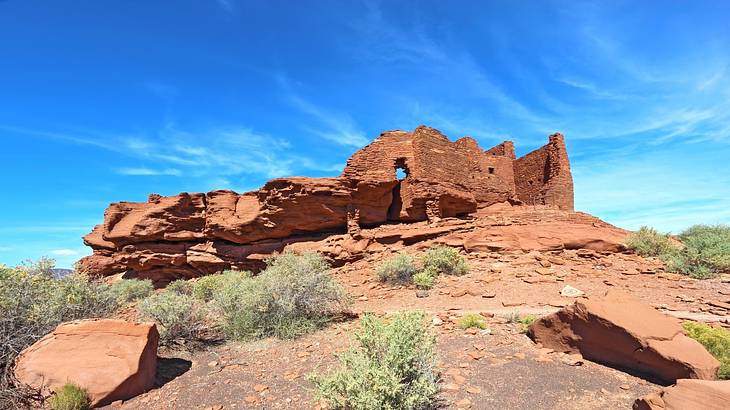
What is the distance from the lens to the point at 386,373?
11.8 ft

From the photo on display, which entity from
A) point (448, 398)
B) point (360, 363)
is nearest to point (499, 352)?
point (448, 398)

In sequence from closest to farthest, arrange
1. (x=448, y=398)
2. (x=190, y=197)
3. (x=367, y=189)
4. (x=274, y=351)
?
(x=448, y=398) → (x=274, y=351) → (x=367, y=189) → (x=190, y=197)

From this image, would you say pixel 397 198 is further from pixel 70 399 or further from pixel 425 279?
pixel 70 399

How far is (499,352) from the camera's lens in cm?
547

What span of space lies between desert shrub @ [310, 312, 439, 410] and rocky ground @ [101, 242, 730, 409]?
54cm

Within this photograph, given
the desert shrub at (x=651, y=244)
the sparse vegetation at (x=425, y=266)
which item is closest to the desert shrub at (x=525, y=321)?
the sparse vegetation at (x=425, y=266)

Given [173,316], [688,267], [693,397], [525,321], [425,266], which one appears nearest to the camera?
[693,397]

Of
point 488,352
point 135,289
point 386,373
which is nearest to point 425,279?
point 488,352

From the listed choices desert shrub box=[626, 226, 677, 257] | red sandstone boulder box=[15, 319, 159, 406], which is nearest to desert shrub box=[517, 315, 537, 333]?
red sandstone boulder box=[15, 319, 159, 406]

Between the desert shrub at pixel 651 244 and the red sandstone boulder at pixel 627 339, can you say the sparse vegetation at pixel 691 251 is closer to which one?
the desert shrub at pixel 651 244

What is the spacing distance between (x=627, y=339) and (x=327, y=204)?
12024 mm

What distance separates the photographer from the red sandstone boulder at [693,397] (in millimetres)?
2998

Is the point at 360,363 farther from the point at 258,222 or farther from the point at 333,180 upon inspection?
the point at 258,222

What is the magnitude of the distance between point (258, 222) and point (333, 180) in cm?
417
